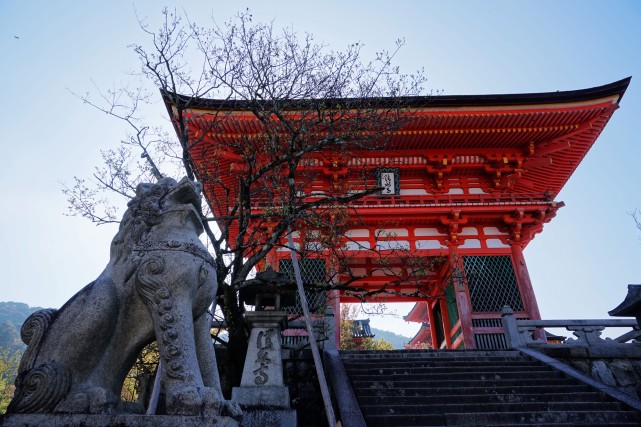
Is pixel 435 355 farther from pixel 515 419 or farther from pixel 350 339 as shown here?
pixel 350 339

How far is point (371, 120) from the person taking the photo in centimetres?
802

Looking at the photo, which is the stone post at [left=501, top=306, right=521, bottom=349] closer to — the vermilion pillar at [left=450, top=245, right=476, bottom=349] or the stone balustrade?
the stone balustrade

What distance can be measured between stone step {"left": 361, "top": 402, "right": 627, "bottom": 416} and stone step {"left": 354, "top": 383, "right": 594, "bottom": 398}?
38 centimetres

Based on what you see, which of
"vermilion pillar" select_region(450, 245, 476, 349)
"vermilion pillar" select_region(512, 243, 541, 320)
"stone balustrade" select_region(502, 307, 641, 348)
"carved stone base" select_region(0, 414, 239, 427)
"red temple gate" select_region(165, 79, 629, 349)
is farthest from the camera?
"red temple gate" select_region(165, 79, 629, 349)

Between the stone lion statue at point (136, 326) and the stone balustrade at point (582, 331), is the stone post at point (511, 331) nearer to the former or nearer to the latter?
the stone balustrade at point (582, 331)

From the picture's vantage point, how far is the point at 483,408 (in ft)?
16.5

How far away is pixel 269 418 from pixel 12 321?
90.4 meters

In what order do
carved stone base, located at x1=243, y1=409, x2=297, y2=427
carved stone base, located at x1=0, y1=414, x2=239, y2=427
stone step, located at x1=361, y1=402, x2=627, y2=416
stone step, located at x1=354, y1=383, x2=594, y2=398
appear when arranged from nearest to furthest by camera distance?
1. carved stone base, located at x1=0, y1=414, x2=239, y2=427
2. carved stone base, located at x1=243, y1=409, x2=297, y2=427
3. stone step, located at x1=361, y1=402, x2=627, y2=416
4. stone step, located at x1=354, y1=383, x2=594, y2=398

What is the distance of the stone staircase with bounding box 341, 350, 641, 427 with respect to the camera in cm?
475

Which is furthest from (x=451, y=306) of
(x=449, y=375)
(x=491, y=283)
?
(x=449, y=375)

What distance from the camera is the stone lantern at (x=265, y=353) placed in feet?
15.2

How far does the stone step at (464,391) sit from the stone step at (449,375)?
14.7 inches

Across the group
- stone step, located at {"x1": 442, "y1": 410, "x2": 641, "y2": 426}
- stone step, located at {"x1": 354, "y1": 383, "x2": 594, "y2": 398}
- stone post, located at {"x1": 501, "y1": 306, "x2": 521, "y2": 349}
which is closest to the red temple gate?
stone post, located at {"x1": 501, "y1": 306, "x2": 521, "y2": 349}

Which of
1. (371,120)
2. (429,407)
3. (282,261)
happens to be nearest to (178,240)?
(429,407)
